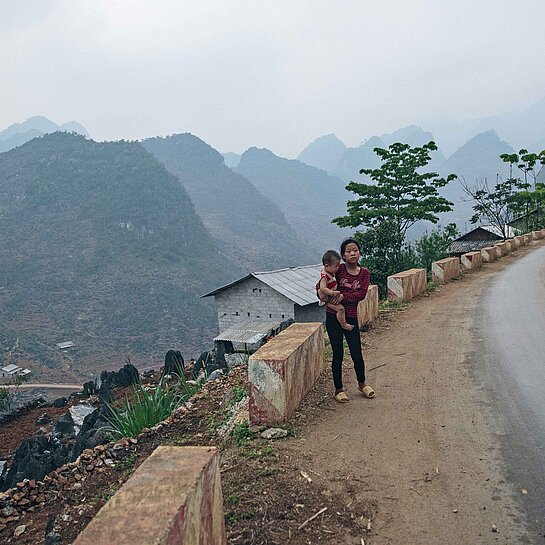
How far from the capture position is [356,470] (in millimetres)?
4137

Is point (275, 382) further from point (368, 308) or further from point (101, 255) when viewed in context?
point (101, 255)

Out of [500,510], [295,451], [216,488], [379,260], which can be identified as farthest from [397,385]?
[379,260]

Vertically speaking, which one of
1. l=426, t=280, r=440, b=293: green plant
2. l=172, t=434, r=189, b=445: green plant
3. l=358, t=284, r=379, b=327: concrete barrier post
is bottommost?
l=172, t=434, r=189, b=445: green plant

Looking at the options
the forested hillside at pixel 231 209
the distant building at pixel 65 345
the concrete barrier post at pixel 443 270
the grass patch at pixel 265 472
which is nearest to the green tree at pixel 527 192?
the concrete barrier post at pixel 443 270

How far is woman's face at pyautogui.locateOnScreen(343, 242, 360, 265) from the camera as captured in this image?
17.4 ft

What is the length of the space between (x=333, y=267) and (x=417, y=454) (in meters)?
1.87

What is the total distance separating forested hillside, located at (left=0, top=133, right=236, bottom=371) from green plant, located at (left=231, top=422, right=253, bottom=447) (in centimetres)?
5009

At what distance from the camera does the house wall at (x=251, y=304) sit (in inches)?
1008

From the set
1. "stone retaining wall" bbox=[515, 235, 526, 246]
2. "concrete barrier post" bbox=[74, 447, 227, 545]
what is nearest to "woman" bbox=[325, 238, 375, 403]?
"concrete barrier post" bbox=[74, 447, 227, 545]

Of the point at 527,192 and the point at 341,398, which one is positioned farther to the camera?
the point at 527,192

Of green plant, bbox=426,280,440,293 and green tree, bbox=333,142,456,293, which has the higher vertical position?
green tree, bbox=333,142,456,293

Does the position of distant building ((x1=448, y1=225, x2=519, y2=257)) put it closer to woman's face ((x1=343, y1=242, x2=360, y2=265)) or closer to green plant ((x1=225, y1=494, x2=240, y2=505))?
woman's face ((x1=343, y1=242, x2=360, y2=265))

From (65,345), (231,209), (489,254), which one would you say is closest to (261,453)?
(489,254)

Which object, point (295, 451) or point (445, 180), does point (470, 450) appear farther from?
point (445, 180)
